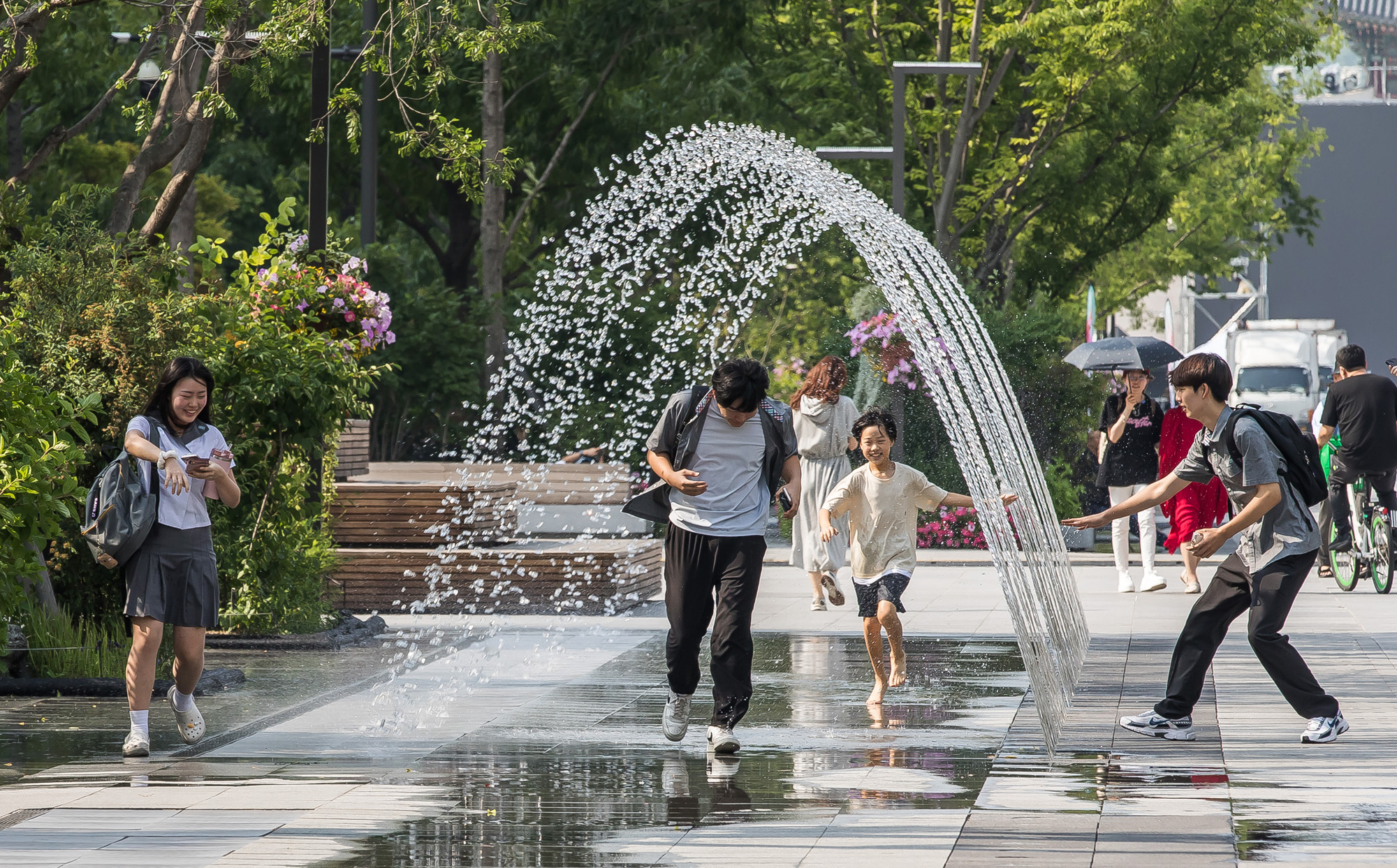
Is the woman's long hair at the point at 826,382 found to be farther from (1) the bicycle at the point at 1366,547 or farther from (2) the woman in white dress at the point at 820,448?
(1) the bicycle at the point at 1366,547

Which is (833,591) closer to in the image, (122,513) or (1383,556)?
(122,513)

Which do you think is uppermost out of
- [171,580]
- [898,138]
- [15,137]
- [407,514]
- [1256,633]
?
[15,137]

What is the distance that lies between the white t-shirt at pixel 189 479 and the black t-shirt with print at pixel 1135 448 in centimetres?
868

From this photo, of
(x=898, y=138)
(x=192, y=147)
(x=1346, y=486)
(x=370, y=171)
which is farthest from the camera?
(x=898, y=138)

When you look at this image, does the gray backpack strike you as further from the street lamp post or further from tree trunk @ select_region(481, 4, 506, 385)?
tree trunk @ select_region(481, 4, 506, 385)

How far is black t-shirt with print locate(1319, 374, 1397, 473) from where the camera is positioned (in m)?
13.8

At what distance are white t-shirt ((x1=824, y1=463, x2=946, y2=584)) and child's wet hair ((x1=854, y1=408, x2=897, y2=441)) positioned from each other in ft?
0.56

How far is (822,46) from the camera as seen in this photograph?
2573 cm

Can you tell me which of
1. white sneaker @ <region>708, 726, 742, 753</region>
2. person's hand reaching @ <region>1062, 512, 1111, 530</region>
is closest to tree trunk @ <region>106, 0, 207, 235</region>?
white sneaker @ <region>708, 726, 742, 753</region>

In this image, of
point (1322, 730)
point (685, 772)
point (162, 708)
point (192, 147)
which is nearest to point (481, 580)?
point (192, 147)

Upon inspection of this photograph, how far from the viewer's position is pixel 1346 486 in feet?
46.7

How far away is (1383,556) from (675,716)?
859cm

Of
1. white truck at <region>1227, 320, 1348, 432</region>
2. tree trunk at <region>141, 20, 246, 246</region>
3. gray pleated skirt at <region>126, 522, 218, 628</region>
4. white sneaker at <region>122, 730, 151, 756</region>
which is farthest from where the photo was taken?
white truck at <region>1227, 320, 1348, 432</region>

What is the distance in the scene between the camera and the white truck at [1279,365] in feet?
128
